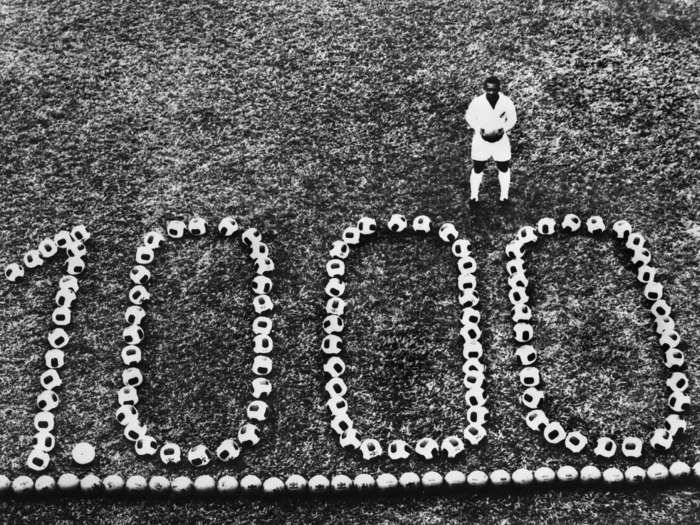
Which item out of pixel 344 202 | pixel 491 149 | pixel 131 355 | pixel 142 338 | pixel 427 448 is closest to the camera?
pixel 427 448

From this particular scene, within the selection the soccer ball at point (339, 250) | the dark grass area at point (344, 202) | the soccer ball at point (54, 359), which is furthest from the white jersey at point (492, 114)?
the soccer ball at point (54, 359)

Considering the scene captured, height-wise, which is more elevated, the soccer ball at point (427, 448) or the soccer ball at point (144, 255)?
the soccer ball at point (144, 255)

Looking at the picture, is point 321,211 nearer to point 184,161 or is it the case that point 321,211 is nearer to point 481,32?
point 184,161

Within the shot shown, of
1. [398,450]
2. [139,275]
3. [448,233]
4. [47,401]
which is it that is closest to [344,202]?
[448,233]

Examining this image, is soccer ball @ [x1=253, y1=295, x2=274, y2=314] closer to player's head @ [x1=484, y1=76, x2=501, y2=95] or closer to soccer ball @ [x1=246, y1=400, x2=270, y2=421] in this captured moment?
soccer ball @ [x1=246, y1=400, x2=270, y2=421]

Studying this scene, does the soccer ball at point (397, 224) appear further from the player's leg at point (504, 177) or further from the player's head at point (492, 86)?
the player's head at point (492, 86)

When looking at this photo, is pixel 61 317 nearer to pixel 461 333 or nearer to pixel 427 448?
pixel 427 448

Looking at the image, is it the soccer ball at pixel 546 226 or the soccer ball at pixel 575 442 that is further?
the soccer ball at pixel 546 226

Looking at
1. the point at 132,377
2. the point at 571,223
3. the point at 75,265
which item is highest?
the point at 571,223
